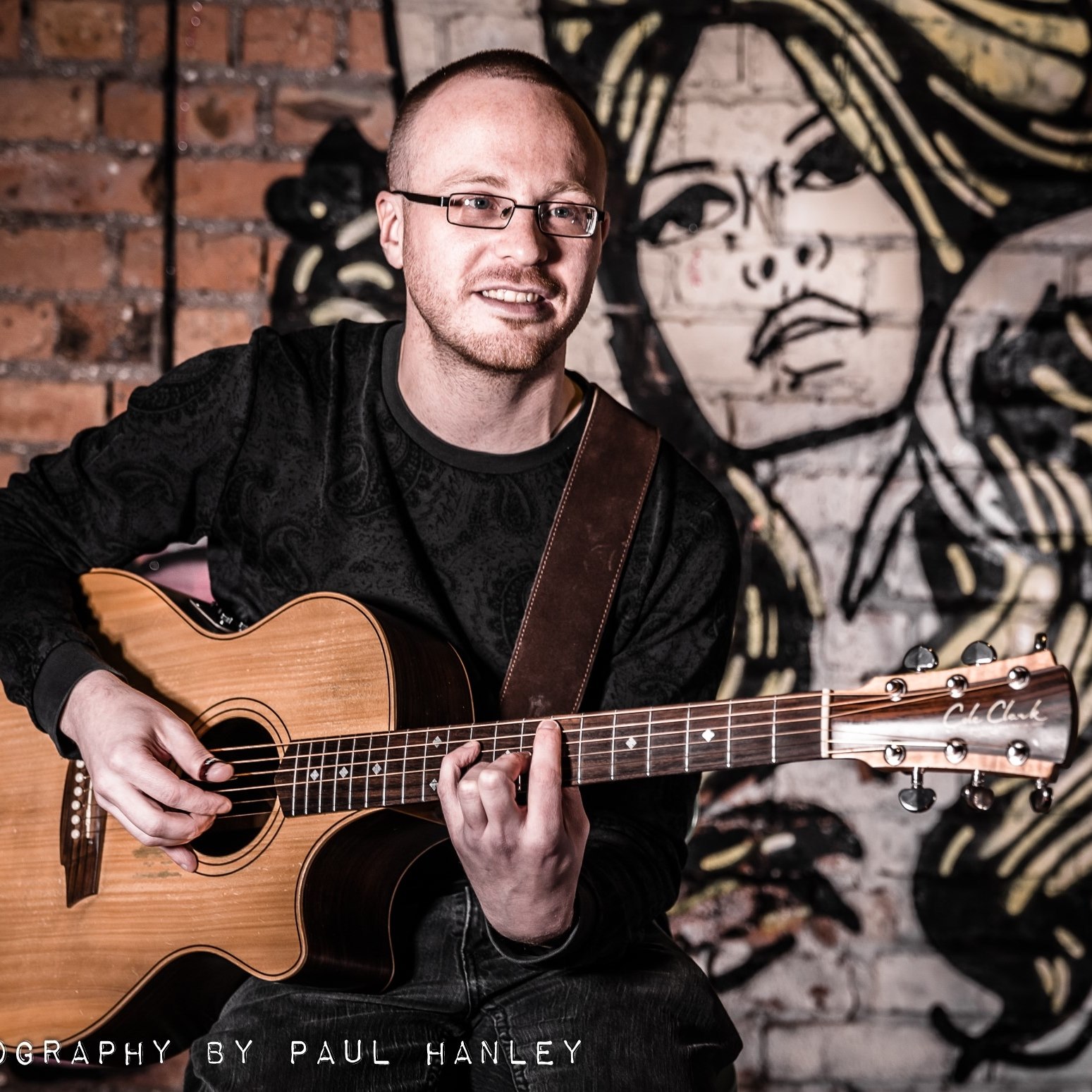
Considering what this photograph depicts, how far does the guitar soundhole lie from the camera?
4.99 feet

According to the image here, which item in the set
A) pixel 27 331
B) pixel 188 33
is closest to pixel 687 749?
pixel 27 331

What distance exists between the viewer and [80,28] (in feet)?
7.86

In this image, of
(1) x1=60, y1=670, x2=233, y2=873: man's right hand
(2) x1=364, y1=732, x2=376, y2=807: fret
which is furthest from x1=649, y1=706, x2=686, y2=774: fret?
(1) x1=60, y1=670, x2=233, y2=873: man's right hand

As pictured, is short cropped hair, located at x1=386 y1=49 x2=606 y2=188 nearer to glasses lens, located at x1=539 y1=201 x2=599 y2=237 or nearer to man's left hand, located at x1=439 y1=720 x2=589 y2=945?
glasses lens, located at x1=539 y1=201 x2=599 y2=237

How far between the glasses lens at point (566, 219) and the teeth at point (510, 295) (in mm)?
98

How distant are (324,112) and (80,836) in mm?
1558

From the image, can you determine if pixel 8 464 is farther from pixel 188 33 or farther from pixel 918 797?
pixel 918 797

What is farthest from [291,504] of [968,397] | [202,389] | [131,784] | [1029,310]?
[1029,310]

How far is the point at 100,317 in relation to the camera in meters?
2.40

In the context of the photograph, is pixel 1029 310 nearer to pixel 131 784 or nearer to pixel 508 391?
pixel 508 391

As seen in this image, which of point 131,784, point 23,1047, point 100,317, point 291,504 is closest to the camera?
point 131,784

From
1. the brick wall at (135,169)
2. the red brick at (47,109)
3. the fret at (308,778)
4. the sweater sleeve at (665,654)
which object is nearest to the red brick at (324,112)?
the brick wall at (135,169)

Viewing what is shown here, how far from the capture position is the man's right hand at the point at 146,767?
1.48 m

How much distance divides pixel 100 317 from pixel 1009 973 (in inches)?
93.8
